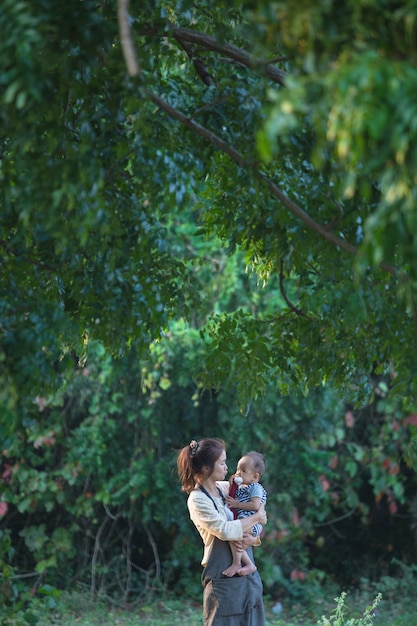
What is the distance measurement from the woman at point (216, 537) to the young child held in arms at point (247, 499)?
0.03 m

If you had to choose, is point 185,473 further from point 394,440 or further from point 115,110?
point 394,440

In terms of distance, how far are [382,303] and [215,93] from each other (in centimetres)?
103

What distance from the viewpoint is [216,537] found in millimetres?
4082

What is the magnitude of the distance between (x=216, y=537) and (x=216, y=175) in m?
1.51


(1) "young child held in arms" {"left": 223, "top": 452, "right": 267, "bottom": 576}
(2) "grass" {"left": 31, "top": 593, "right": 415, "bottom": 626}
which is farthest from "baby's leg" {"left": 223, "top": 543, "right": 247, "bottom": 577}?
(2) "grass" {"left": 31, "top": 593, "right": 415, "bottom": 626}

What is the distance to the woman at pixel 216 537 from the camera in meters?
3.99

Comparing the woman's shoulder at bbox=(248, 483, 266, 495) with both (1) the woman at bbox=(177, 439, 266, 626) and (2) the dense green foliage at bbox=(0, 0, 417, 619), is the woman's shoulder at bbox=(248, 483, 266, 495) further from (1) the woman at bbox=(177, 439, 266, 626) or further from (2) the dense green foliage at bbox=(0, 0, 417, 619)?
(2) the dense green foliage at bbox=(0, 0, 417, 619)

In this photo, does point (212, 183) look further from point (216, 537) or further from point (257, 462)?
point (216, 537)

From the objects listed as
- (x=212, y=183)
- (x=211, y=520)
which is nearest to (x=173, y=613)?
(x=211, y=520)

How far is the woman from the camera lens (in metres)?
3.99

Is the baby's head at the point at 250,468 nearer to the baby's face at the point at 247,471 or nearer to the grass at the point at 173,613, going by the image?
the baby's face at the point at 247,471

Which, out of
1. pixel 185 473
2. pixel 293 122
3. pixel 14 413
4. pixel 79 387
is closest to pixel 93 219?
pixel 14 413

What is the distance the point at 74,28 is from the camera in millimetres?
2631

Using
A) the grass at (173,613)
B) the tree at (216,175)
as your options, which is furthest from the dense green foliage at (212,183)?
the grass at (173,613)
